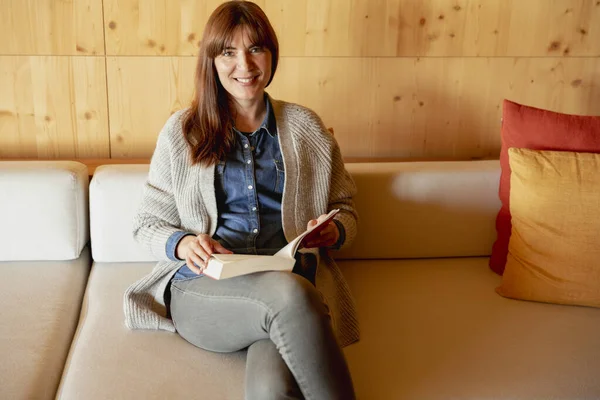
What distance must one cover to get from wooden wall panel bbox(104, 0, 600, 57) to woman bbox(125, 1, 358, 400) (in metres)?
0.56

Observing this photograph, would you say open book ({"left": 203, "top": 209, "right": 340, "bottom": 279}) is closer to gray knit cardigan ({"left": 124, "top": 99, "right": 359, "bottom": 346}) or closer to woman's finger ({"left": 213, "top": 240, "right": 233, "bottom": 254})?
woman's finger ({"left": 213, "top": 240, "right": 233, "bottom": 254})

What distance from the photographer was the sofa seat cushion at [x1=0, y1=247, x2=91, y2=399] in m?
1.43

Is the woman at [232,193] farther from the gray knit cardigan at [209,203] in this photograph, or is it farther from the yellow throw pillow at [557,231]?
the yellow throw pillow at [557,231]

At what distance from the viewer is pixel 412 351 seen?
1573 millimetres

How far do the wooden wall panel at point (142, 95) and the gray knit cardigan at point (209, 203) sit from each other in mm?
560

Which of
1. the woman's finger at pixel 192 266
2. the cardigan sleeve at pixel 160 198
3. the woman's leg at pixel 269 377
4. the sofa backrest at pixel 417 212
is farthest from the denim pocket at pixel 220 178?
the woman's leg at pixel 269 377

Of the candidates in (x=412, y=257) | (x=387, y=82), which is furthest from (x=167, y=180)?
(x=387, y=82)

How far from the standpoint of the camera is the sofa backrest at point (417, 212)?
200 centimetres

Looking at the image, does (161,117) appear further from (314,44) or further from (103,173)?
(314,44)

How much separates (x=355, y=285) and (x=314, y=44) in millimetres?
881

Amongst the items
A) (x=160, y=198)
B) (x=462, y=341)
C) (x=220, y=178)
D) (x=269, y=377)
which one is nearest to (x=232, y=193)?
(x=220, y=178)

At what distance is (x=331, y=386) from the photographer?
1.29 metres

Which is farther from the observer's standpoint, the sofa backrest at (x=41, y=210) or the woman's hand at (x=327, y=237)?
the sofa backrest at (x=41, y=210)

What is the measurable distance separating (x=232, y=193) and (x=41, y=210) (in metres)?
0.60
